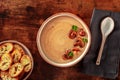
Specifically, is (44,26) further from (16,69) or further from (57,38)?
(16,69)

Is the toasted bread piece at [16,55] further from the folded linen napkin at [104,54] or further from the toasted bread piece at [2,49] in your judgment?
the folded linen napkin at [104,54]

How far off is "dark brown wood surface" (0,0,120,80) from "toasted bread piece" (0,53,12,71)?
129 millimetres

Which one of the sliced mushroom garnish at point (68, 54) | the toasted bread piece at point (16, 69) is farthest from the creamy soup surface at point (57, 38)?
the toasted bread piece at point (16, 69)

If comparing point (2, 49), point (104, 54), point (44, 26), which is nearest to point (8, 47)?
point (2, 49)

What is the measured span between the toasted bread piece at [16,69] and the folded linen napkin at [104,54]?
0.26 meters

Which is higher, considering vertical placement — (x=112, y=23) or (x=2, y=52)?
(x=112, y=23)

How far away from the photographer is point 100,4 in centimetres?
146

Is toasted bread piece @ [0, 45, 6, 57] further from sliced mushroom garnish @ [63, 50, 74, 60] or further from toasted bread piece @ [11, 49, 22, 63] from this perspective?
sliced mushroom garnish @ [63, 50, 74, 60]

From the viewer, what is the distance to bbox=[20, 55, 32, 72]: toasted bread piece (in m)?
1.40

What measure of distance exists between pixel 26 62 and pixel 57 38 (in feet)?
0.55

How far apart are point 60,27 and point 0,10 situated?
1.00 ft

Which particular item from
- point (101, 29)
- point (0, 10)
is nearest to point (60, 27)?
point (101, 29)

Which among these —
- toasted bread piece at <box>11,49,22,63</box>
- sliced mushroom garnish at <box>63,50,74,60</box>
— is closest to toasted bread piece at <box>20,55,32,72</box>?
toasted bread piece at <box>11,49,22,63</box>

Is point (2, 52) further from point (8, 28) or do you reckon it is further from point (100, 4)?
point (100, 4)
